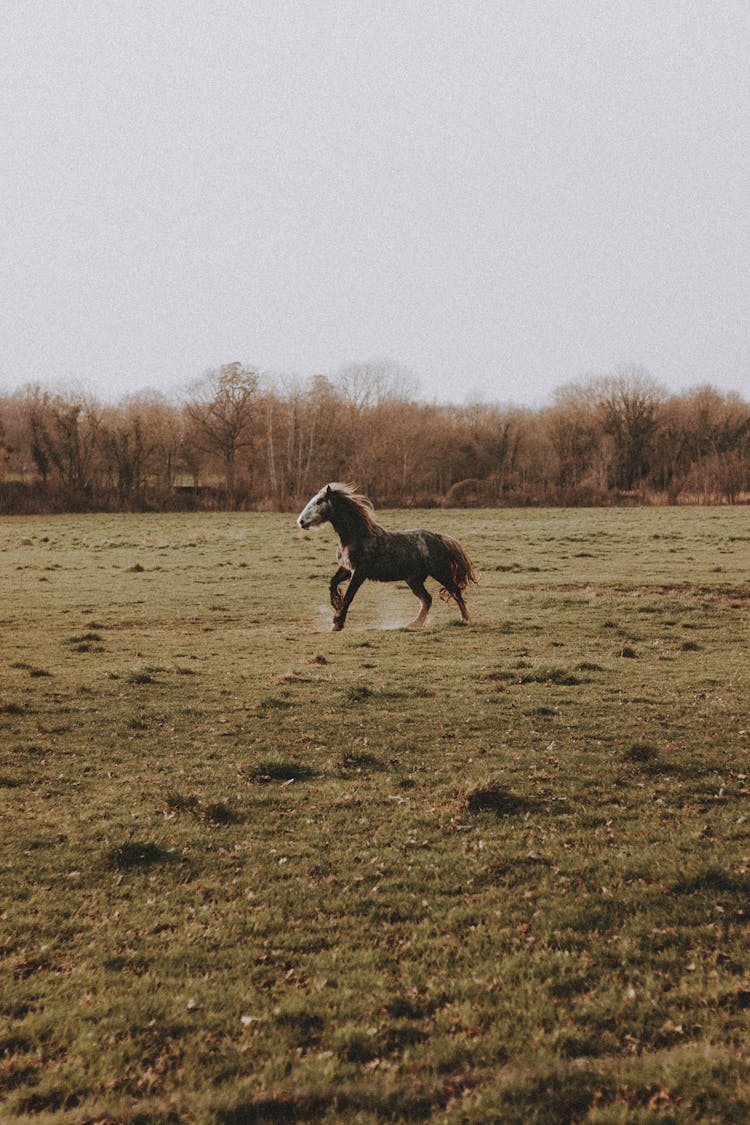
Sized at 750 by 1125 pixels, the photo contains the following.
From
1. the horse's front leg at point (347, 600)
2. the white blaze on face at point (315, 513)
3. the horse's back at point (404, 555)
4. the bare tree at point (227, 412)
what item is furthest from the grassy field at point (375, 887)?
the bare tree at point (227, 412)

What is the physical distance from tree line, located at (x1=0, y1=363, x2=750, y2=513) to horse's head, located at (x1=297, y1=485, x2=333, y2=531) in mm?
47418

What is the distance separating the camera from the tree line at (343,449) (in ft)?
228

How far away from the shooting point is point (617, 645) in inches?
645

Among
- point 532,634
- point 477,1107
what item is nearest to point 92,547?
point 532,634

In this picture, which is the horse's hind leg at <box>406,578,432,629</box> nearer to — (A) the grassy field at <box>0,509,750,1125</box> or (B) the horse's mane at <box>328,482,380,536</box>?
(B) the horse's mane at <box>328,482,380,536</box>

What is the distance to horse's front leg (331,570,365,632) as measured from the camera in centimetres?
1766

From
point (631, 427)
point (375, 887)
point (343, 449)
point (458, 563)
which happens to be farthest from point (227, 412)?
point (375, 887)

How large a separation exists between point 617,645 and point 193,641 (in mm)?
8976

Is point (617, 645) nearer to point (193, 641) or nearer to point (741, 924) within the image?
point (193, 641)

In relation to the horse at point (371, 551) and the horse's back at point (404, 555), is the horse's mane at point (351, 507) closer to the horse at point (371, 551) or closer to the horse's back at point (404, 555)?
the horse at point (371, 551)

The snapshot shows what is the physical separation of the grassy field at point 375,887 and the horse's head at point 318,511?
10.7ft

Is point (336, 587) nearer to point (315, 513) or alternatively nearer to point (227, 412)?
point (315, 513)

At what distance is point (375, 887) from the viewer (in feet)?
20.7

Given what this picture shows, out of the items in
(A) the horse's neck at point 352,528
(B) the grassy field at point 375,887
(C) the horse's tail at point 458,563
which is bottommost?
(B) the grassy field at point 375,887
